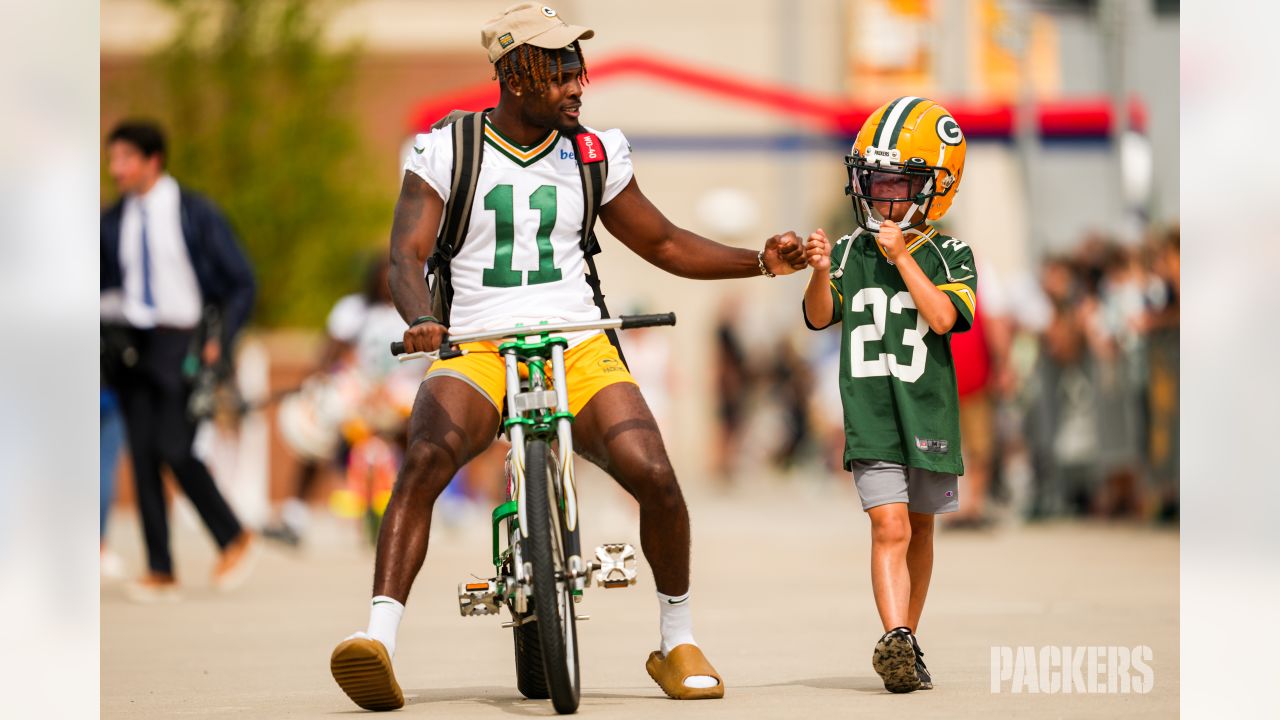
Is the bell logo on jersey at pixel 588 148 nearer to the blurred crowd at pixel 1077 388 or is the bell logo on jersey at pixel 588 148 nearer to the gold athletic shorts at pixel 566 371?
the gold athletic shorts at pixel 566 371

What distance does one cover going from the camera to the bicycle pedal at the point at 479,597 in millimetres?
6863

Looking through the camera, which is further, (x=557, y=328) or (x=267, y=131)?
(x=267, y=131)

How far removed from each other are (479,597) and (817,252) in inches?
56.4

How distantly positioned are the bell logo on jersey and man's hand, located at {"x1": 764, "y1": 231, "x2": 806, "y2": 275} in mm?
622

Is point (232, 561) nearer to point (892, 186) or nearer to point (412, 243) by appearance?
point (412, 243)

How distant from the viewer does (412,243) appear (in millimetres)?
6949

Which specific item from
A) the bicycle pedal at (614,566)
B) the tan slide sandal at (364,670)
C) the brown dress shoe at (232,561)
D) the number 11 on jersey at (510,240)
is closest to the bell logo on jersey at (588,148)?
the number 11 on jersey at (510,240)

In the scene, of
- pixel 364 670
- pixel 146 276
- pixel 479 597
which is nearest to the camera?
pixel 364 670

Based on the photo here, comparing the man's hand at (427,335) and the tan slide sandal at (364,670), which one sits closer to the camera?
the man's hand at (427,335)

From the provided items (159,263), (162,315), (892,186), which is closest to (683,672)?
(892,186)

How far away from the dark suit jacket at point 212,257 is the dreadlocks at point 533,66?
18.6 ft

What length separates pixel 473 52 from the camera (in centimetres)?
4641

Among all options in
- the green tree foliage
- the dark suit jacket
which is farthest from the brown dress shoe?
the green tree foliage
